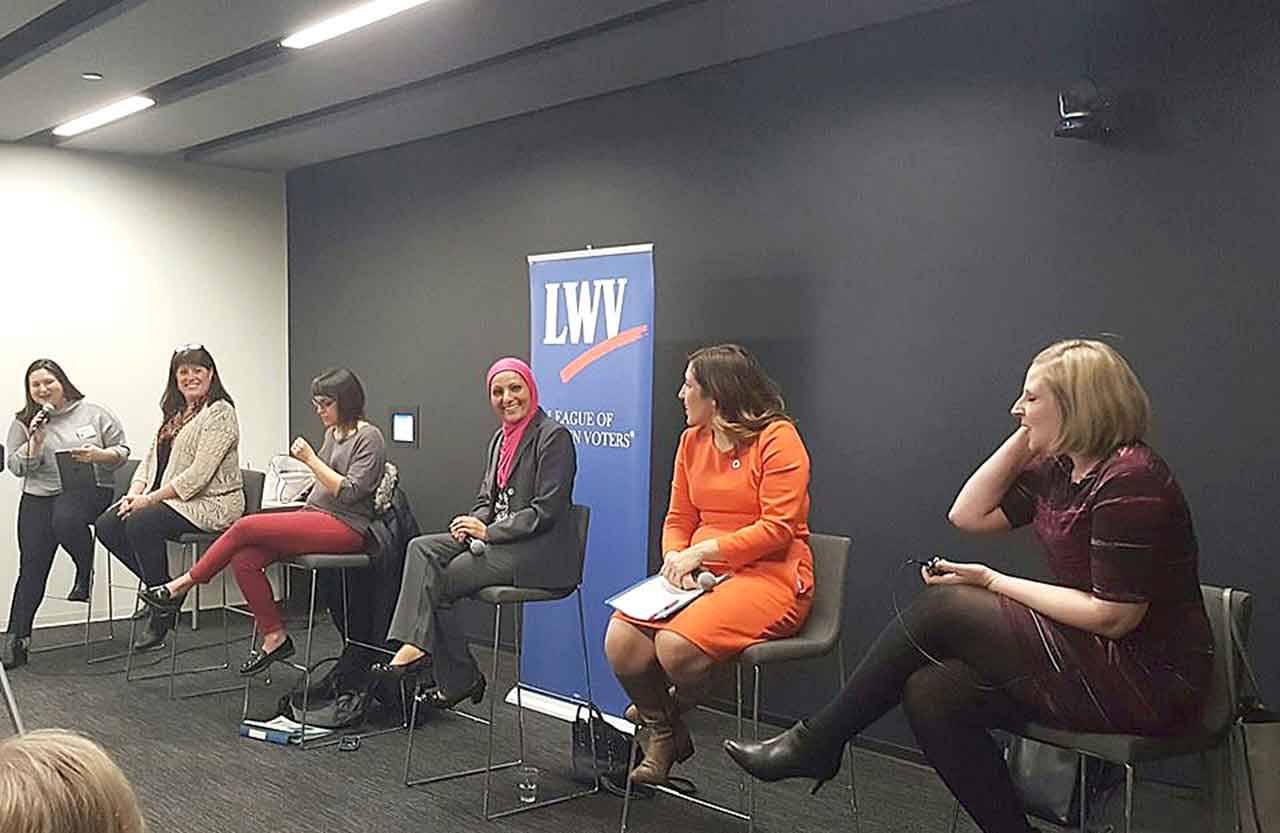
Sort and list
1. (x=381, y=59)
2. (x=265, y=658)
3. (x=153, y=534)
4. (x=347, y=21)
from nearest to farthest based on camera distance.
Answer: (x=347, y=21), (x=265, y=658), (x=381, y=59), (x=153, y=534)

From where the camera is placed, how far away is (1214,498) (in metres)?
3.39

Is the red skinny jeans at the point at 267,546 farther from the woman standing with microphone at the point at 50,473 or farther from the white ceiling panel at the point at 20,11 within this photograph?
the white ceiling panel at the point at 20,11

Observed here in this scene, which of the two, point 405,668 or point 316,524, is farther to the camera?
point 316,524

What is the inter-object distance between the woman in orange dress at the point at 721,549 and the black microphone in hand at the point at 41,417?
3.43 meters

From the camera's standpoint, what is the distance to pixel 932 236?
4012 millimetres

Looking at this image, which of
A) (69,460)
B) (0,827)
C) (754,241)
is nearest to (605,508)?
(754,241)

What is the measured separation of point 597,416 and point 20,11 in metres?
2.39

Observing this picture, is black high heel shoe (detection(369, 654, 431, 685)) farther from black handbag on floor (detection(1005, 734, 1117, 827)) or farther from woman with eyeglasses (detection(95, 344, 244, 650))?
black handbag on floor (detection(1005, 734, 1117, 827))

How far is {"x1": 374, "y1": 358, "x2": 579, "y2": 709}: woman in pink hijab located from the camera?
3.85m

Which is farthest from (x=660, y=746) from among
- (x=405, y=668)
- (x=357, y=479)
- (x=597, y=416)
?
(x=357, y=479)

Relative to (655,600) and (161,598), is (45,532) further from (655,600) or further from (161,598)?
(655,600)

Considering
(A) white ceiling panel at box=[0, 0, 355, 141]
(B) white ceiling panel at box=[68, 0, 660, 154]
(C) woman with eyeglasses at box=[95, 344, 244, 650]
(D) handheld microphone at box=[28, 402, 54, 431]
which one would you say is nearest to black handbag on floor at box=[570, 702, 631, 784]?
(C) woman with eyeglasses at box=[95, 344, 244, 650]

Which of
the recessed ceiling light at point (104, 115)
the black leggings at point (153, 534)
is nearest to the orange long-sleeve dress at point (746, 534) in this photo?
the black leggings at point (153, 534)

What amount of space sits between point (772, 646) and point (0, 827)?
242cm
